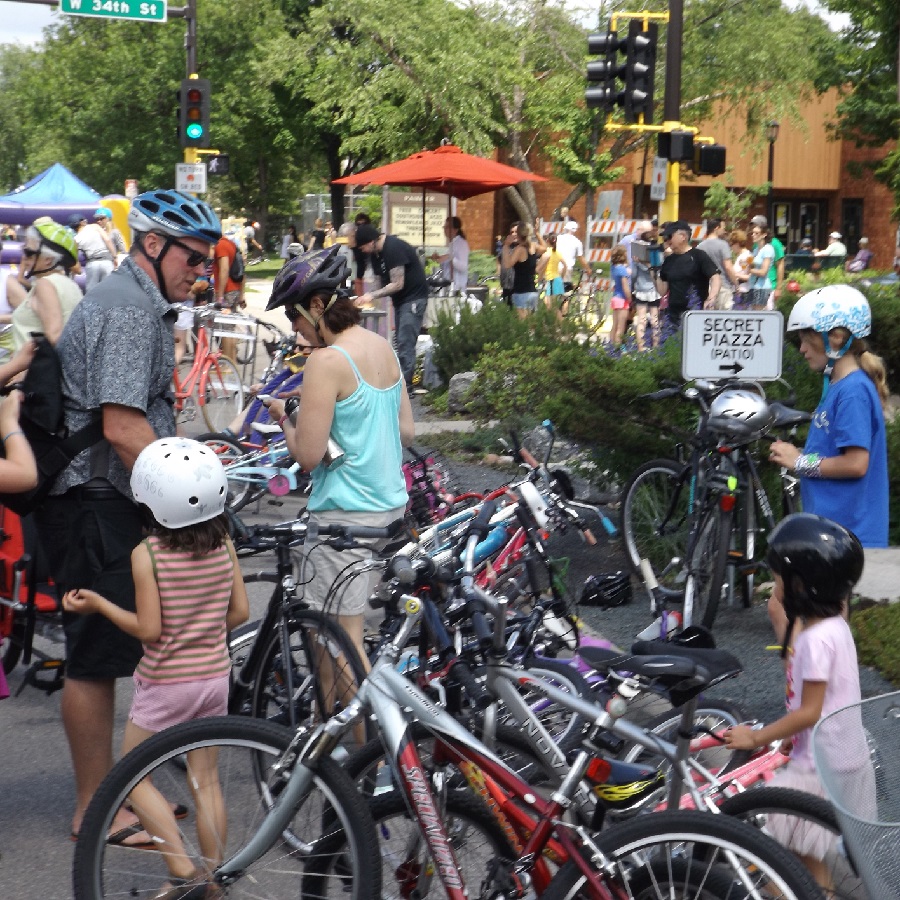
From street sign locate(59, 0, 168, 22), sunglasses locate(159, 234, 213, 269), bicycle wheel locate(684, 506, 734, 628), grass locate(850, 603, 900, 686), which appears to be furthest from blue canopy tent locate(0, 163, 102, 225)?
sunglasses locate(159, 234, 213, 269)

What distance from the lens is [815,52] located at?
43062mm

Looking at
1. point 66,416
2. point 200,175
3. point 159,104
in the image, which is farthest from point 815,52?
point 66,416

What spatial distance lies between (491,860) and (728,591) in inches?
159

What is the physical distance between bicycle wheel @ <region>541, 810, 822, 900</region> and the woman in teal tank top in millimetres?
1768

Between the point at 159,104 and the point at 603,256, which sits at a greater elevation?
the point at 159,104

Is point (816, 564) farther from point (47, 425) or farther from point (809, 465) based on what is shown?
point (47, 425)

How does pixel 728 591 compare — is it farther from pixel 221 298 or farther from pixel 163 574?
pixel 221 298

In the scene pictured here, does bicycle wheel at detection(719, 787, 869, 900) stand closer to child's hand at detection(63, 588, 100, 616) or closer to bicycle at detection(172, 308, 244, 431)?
child's hand at detection(63, 588, 100, 616)

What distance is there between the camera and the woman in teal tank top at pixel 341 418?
15.5ft

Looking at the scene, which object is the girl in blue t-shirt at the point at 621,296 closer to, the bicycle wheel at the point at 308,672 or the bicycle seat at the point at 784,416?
the bicycle seat at the point at 784,416

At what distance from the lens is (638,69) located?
16141 millimetres

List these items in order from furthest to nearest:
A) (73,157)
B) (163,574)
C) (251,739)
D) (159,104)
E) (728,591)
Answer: (73,157)
(159,104)
(728,591)
(163,574)
(251,739)

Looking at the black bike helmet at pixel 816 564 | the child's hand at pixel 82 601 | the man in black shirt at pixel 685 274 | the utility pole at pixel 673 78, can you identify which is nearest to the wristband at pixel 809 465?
the black bike helmet at pixel 816 564

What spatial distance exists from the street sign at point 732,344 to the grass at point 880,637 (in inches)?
57.4
